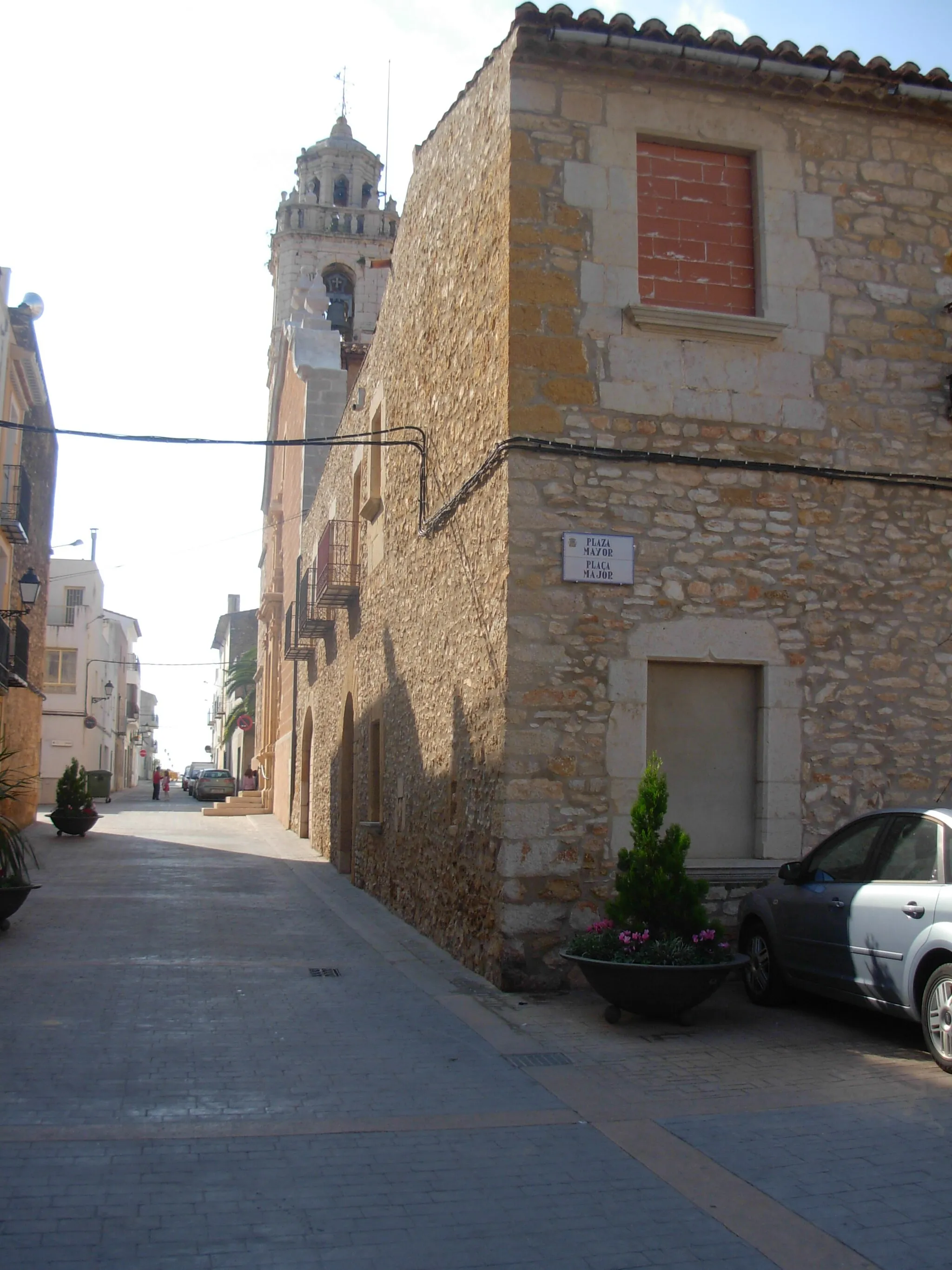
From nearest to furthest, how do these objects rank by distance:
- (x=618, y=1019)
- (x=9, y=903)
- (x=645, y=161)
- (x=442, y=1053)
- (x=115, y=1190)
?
(x=115, y=1190) → (x=442, y=1053) → (x=618, y=1019) → (x=645, y=161) → (x=9, y=903)

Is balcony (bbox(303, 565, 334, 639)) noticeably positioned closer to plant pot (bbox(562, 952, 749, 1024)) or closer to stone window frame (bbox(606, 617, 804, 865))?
stone window frame (bbox(606, 617, 804, 865))

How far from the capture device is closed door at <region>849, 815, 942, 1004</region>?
6.38 metres

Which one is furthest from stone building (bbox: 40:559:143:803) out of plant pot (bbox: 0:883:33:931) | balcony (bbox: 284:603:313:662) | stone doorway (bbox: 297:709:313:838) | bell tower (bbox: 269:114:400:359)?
plant pot (bbox: 0:883:33:931)

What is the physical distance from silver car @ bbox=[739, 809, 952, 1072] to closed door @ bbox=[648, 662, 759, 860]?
0.85 m

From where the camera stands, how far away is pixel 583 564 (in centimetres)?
857

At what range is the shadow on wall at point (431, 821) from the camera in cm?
885

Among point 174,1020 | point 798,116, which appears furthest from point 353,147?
point 174,1020

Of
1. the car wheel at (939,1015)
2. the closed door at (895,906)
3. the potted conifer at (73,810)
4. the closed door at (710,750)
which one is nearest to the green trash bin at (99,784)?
the potted conifer at (73,810)

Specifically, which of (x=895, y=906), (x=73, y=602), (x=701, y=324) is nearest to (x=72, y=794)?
(x=701, y=324)

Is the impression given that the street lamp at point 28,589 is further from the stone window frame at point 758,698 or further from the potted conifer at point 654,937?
the potted conifer at point 654,937

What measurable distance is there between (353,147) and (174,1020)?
48.0 meters

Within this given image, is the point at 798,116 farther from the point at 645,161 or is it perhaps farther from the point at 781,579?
the point at 781,579

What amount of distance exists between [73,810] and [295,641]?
5221 millimetres

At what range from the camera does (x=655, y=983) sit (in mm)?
7129
